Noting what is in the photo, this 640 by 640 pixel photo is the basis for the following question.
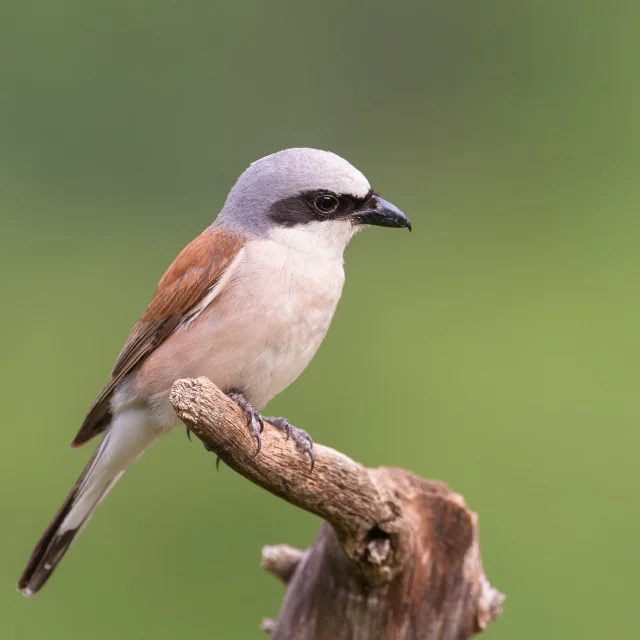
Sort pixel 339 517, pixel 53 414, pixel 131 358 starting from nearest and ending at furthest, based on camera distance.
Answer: pixel 339 517 → pixel 131 358 → pixel 53 414

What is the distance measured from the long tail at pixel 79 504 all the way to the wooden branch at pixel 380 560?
467 millimetres

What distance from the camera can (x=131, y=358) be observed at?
2.55 metres

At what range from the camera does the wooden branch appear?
2.38 m

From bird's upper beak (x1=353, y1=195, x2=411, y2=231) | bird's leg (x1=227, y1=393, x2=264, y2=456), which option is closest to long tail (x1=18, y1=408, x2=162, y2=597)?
bird's leg (x1=227, y1=393, x2=264, y2=456)

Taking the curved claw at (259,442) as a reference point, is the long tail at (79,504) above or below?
below

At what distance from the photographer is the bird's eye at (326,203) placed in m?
2.53

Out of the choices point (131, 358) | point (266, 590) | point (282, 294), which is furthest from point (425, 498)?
point (266, 590)

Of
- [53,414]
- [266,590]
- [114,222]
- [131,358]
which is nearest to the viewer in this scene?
[131,358]

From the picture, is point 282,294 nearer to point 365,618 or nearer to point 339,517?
point 339,517

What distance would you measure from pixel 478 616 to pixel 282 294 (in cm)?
86

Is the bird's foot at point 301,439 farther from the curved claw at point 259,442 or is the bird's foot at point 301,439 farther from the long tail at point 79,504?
the long tail at point 79,504

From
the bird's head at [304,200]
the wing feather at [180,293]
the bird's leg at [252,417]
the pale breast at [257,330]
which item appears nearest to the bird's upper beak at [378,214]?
the bird's head at [304,200]

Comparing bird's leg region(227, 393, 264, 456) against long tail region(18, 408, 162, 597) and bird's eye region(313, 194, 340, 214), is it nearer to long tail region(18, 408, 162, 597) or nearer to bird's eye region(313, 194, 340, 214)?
long tail region(18, 408, 162, 597)

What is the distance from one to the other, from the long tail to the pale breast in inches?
8.1
